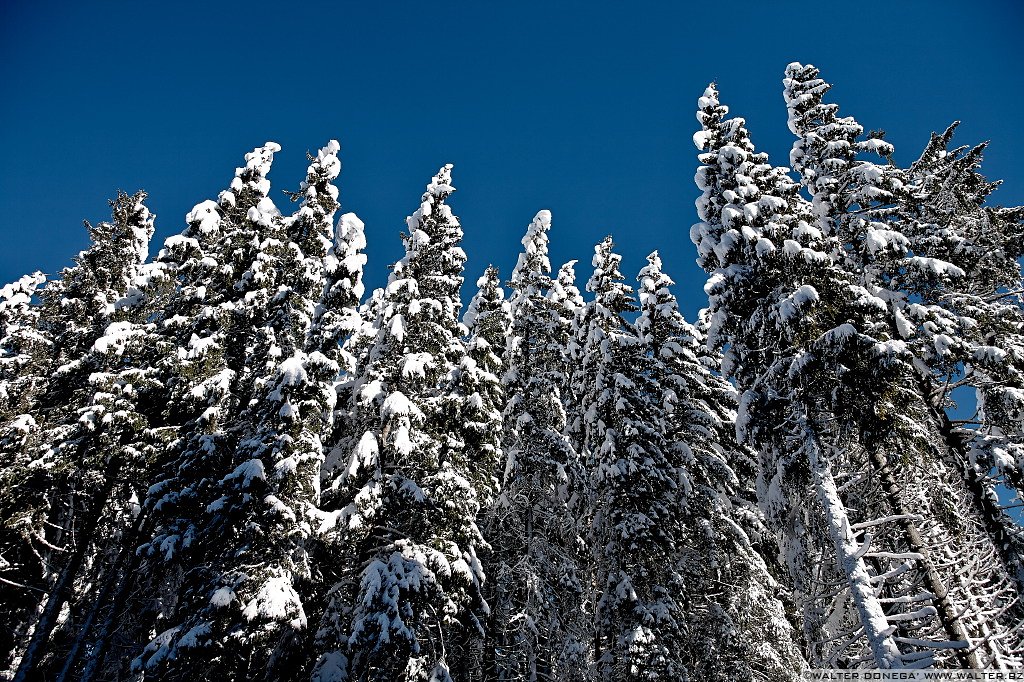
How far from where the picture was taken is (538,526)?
67.4ft

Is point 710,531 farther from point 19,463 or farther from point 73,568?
point 19,463

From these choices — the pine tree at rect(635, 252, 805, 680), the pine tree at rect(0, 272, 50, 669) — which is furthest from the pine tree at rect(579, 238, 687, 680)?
the pine tree at rect(0, 272, 50, 669)

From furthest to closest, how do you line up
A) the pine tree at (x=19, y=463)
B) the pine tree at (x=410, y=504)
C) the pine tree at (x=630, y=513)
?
the pine tree at (x=19, y=463), the pine tree at (x=630, y=513), the pine tree at (x=410, y=504)

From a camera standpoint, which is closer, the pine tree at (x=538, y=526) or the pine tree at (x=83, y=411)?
the pine tree at (x=83, y=411)

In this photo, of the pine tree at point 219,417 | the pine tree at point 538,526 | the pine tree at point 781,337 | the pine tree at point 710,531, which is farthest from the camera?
the pine tree at point 538,526

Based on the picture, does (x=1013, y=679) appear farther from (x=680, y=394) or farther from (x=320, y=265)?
(x=320, y=265)

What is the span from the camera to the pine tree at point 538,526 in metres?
18.6

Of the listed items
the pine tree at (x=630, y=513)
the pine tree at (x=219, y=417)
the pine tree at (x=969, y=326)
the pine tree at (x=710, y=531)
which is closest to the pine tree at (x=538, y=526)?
the pine tree at (x=630, y=513)

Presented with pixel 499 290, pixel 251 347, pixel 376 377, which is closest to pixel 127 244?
pixel 251 347

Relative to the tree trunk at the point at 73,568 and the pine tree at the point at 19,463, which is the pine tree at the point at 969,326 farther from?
the pine tree at the point at 19,463

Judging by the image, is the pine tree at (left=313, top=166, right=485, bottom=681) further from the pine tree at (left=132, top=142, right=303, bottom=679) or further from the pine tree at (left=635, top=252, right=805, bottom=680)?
the pine tree at (left=635, top=252, right=805, bottom=680)

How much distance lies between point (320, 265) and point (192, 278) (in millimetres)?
4390

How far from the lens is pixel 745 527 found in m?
20.1

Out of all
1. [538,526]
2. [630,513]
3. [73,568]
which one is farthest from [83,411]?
[630,513]
